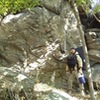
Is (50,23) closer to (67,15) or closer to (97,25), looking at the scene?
(67,15)

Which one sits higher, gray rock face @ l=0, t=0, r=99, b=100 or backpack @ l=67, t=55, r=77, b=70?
gray rock face @ l=0, t=0, r=99, b=100

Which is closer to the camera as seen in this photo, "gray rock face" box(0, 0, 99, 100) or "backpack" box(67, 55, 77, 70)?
"backpack" box(67, 55, 77, 70)

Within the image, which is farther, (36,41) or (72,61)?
(36,41)

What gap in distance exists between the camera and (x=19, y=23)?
1225cm

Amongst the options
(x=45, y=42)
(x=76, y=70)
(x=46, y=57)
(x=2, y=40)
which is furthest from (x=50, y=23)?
(x=76, y=70)

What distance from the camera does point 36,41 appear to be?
12227mm

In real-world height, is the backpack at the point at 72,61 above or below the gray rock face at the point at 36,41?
below

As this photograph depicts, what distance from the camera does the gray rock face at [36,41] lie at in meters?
12.0

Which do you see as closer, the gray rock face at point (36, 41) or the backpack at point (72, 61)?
the backpack at point (72, 61)

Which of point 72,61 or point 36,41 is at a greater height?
point 36,41

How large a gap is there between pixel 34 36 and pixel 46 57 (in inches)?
52.7

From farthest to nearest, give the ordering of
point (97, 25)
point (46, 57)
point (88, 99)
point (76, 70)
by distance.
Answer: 1. point (97, 25)
2. point (46, 57)
3. point (76, 70)
4. point (88, 99)

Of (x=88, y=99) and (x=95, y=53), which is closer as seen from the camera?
(x=88, y=99)

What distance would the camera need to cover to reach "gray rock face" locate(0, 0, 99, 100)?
39.3ft
